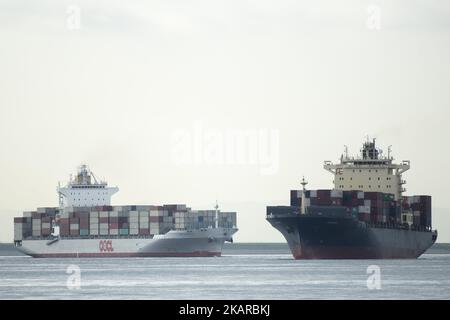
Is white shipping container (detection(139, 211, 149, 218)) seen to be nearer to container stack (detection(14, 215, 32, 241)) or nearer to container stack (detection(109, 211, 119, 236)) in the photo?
container stack (detection(109, 211, 119, 236))

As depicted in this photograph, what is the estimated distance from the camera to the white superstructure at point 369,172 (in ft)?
445

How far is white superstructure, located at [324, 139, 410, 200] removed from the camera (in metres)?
136

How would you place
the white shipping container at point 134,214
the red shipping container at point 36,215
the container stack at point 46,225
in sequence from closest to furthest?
the white shipping container at point 134,214 < the container stack at point 46,225 < the red shipping container at point 36,215

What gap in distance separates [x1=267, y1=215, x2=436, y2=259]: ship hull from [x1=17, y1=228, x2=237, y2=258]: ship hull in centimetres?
3790

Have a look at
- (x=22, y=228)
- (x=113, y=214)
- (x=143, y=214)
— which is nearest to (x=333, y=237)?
(x=143, y=214)

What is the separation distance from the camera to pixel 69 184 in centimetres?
17925

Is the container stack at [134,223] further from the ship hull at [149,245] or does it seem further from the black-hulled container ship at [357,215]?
the black-hulled container ship at [357,215]

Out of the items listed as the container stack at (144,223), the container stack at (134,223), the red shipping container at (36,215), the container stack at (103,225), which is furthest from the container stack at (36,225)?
the container stack at (144,223)

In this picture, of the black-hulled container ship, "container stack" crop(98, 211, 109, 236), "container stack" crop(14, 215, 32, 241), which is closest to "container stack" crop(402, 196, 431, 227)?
the black-hulled container ship

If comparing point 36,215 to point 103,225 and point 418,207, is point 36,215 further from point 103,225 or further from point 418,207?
point 418,207

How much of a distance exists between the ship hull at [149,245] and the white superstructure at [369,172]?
103 ft

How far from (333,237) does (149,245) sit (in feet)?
148

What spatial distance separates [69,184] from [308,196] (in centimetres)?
6214
